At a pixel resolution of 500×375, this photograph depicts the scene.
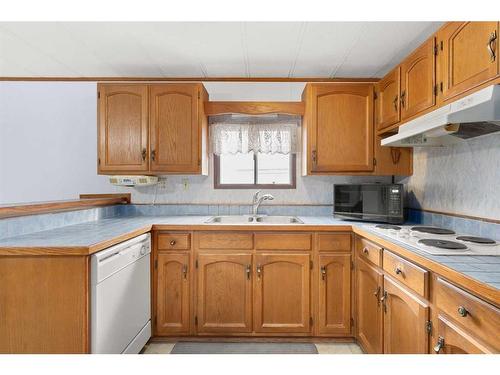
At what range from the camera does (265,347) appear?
1.96 meters

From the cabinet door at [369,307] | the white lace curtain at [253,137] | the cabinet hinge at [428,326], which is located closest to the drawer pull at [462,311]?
the cabinet hinge at [428,326]

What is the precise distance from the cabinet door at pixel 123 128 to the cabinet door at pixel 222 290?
1039mm

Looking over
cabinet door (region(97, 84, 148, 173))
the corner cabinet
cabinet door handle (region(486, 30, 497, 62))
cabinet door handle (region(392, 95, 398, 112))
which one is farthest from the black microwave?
cabinet door (region(97, 84, 148, 173))

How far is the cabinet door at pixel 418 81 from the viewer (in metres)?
1.58

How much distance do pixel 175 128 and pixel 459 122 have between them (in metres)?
1.96

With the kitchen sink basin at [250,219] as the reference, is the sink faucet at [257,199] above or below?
above

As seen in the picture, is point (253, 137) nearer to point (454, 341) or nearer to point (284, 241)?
point (284, 241)

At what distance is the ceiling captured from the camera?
1.89 m

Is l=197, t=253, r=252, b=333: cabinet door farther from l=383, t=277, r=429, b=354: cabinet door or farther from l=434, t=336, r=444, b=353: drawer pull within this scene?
l=434, t=336, r=444, b=353: drawer pull

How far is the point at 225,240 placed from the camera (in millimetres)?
2023

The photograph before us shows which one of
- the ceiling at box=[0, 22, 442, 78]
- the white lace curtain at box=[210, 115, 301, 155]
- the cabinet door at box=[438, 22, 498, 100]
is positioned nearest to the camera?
the cabinet door at box=[438, 22, 498, 100]

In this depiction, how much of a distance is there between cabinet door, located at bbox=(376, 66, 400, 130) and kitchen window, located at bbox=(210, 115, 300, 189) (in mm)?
746

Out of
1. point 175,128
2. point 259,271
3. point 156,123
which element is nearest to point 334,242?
Result: point 259,271

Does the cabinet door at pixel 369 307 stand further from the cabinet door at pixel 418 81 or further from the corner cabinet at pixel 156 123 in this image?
the corner cabinet at pixel 156 123
